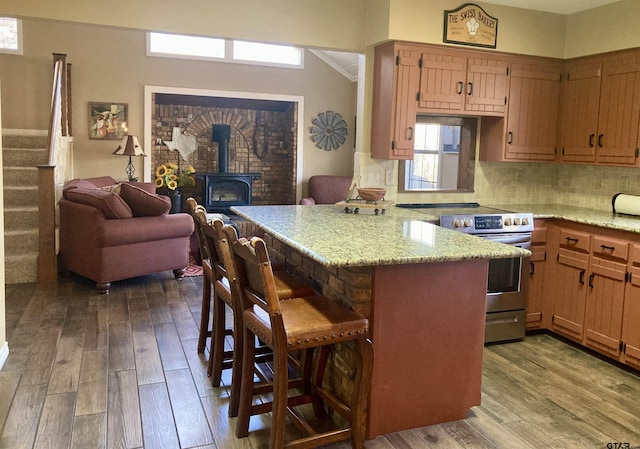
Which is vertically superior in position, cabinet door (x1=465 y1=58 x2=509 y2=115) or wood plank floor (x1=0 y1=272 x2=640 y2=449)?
cabinet door (x1=465 y1=58 x2=509 y2=115)

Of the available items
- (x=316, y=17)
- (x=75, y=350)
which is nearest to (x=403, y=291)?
(x=75, y=350)

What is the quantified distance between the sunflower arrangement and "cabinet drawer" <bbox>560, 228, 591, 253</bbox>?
5.51m

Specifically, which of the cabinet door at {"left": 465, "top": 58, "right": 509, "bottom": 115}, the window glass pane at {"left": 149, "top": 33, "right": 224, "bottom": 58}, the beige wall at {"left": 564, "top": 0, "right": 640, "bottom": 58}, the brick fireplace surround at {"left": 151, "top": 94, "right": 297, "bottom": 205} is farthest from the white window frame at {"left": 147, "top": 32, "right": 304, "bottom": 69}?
the beige wall at {"left": 564, "top": 0, "right": 640, "bottom": 58}

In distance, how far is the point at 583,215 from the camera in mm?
3900

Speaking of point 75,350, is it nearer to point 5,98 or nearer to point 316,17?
point 316,17

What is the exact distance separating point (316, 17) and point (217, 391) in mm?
2839

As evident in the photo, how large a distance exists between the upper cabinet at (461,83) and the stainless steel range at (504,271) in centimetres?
88

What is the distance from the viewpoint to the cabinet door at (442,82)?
405 centimetres

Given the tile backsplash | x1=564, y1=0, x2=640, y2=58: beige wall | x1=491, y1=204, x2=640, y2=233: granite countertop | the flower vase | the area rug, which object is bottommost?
the area rug

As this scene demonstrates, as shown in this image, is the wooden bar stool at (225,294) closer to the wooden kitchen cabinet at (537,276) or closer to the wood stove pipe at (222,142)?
the wooden kitchen cabinet at (537,276)

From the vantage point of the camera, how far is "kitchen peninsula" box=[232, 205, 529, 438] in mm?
2334

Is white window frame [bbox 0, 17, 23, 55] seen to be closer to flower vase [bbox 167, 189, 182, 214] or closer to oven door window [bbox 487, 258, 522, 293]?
flower vase [bbox 167, 189, 182, 214]

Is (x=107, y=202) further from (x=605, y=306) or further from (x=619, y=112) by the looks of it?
(x=619, y=112)

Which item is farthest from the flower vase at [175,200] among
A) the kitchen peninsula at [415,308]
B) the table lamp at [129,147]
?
the kitchen peninsula at [415,308]
